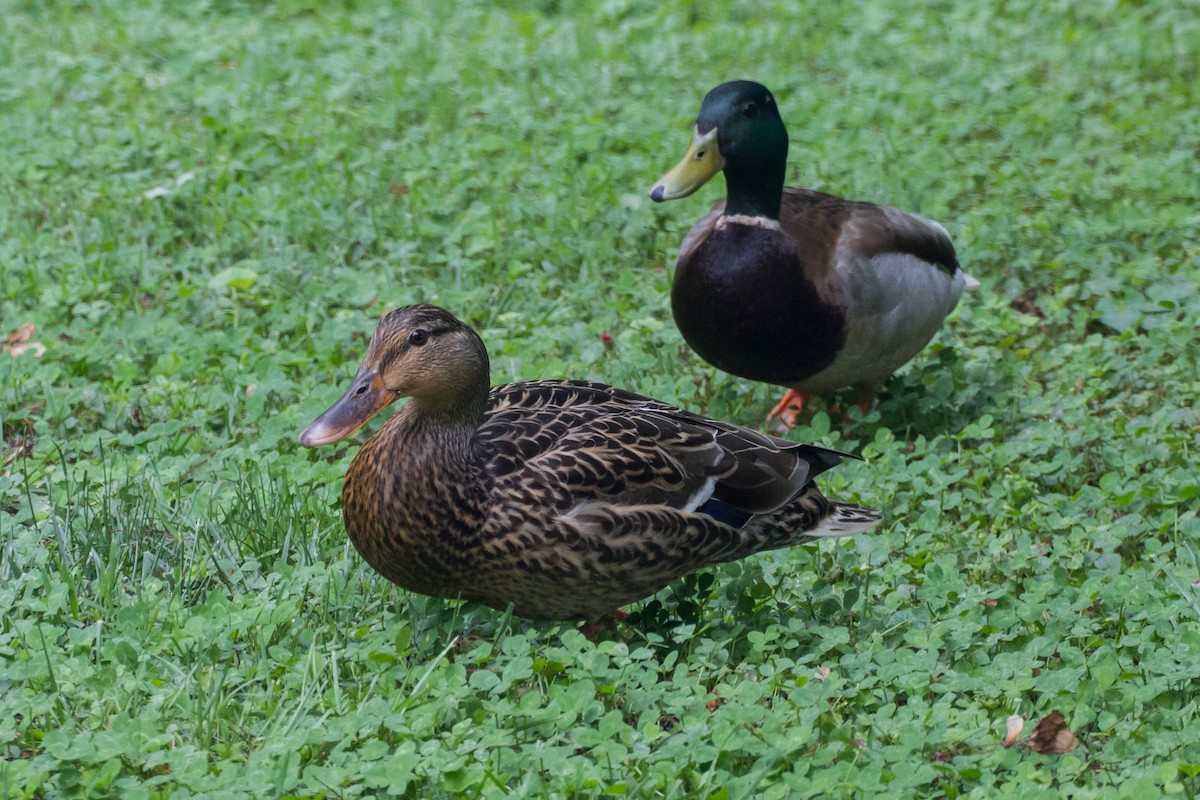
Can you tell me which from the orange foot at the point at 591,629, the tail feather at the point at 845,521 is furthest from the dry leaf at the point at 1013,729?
the orange foot at the point at 591,629

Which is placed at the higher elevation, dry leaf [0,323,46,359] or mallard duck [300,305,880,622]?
mallard duck [300,305,880,622]

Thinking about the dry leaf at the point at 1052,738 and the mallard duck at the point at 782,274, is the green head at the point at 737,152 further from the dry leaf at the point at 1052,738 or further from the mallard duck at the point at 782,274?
the dry leaf at the point at 1052,738

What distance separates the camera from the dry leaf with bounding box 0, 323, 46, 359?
5.27 m

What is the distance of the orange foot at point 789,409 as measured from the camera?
17.3 feet

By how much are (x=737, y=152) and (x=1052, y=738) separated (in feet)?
7.93

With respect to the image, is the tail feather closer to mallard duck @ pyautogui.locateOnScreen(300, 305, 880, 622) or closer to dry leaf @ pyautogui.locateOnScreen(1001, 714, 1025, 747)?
mallard duck @ pyautogui.locateOnScreen(300, 305, 880, 622)

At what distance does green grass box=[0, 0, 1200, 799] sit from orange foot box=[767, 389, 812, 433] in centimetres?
8

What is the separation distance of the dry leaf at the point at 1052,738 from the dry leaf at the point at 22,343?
3.63m

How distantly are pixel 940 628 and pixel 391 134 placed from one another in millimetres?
4458

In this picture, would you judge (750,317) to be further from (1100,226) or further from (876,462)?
(1100,226)

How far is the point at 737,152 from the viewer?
16.4 ft

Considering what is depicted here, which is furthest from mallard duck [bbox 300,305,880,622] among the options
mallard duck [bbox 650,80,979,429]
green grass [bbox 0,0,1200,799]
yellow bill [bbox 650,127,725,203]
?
yellow bill [bbox 650,127,725,203]

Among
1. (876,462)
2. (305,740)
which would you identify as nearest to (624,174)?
(876,462)

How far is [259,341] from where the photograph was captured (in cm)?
542
